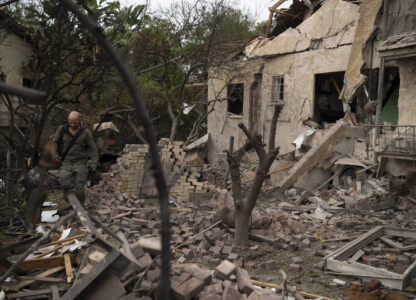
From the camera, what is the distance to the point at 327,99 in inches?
609

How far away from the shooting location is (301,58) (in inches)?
575

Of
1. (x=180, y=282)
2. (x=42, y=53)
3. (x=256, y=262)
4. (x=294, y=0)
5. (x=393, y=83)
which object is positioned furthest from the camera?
(x=294, y=0)

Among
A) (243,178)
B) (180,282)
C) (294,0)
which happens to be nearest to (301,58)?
(294,0)

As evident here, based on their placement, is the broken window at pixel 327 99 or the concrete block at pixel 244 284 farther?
the broken window at pixel 327 99

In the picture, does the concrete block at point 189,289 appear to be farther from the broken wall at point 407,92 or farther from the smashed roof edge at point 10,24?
the broken wall at point 407,92

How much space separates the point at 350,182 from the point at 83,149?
314 inches

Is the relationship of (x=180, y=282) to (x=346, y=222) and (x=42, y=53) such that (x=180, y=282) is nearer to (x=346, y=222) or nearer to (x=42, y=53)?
(x=346, y=222)

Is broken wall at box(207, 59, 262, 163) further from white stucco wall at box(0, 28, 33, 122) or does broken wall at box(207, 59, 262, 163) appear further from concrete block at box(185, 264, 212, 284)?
concrete block at box(185, 264, 212, 284)

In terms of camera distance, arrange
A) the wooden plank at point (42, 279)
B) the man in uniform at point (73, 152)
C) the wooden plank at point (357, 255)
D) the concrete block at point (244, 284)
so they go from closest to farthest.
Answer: the concrete block at point (244, 284) → the wooden plank at point (42, 279) → the wooden plank at point (357, 255) → the man in uniform at point (73, 152)

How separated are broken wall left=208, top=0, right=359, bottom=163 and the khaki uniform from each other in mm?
9592

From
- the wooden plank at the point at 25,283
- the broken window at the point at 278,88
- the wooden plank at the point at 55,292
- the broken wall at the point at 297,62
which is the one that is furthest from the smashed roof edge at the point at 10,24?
the broken window at the point at 278,88

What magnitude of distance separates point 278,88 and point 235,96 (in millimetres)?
3378

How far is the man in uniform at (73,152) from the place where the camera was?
22.9 ft

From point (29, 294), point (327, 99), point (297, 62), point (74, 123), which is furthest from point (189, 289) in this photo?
point (327, 99)
